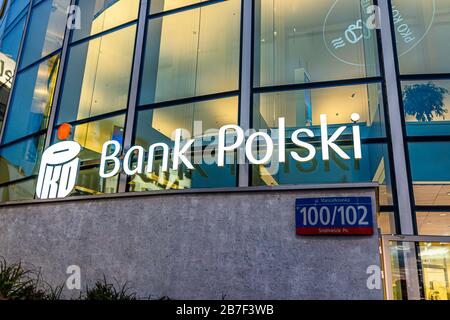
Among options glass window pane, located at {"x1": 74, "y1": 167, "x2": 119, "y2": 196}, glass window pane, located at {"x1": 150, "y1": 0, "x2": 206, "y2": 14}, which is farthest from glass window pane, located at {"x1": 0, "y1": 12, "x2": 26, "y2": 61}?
glass window pane, located at {"x1": 74, "y1": 167, "x2": 119, "y2": 196}

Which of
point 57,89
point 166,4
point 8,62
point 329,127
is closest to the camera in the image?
point 329,127

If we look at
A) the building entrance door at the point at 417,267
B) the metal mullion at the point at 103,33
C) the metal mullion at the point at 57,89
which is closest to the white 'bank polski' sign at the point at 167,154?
the metal mullion at the point at 57,89

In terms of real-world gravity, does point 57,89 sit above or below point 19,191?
above

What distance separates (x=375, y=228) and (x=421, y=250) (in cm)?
129

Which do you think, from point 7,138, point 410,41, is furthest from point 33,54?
point 410,41

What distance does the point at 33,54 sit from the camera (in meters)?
14.7

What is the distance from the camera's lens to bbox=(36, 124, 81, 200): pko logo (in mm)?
10289

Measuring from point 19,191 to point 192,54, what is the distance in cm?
685

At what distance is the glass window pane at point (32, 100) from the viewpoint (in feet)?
41.9

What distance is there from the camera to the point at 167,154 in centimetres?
931

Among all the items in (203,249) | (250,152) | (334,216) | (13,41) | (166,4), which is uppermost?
(13,41)

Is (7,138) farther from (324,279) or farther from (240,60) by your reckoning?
(324,279)

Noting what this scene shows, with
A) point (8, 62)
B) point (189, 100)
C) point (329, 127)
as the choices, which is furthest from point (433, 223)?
point (8, 62)

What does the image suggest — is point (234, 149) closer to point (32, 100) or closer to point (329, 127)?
point (329, 127)
